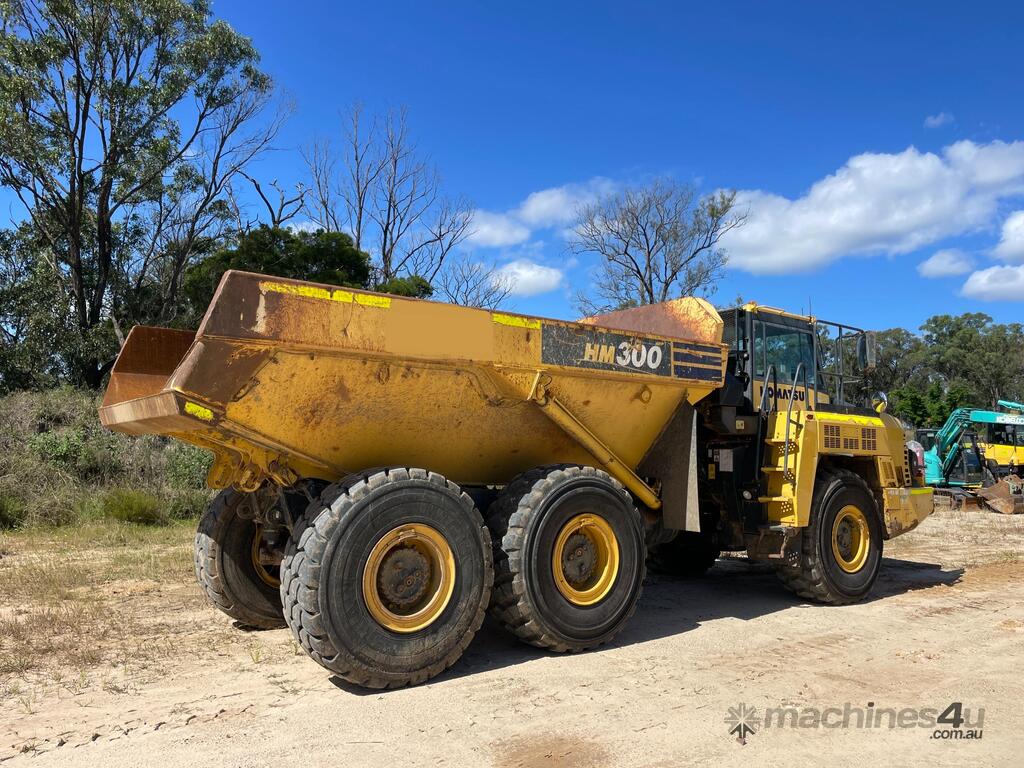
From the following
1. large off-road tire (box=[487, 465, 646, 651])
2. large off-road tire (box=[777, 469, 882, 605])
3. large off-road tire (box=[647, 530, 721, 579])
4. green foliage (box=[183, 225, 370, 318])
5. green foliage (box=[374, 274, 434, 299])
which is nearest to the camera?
large off-road tire (box=[487, 465, 646, 651])

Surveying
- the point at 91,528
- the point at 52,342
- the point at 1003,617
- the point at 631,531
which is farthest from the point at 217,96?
the point at 1003,617

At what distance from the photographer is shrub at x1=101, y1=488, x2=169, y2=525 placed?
39.8 ft

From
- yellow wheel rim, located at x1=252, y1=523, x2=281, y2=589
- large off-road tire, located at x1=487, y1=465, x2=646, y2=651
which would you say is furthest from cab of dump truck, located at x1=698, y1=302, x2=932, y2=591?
yellow wheel rim, located at x1=252, y1=523, x2=281, y2=589

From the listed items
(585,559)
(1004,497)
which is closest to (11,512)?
(585,559)

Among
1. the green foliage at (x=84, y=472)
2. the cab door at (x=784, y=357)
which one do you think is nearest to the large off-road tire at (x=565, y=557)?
the cab door at (x=784, y=357)

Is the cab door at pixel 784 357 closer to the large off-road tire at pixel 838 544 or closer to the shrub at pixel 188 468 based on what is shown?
the large off-road tire at pixel 838 544

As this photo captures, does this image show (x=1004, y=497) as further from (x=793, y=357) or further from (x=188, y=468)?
(x=188, y=468)

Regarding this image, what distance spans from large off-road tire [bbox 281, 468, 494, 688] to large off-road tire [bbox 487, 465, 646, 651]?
0.28 meters

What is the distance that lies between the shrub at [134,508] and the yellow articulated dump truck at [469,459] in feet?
23.4

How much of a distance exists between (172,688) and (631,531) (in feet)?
10.9

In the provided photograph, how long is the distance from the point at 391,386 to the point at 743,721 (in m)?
2.88

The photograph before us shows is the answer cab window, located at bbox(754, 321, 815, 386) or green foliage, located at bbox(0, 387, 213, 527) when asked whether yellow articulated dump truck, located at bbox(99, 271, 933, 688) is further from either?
green foliage, located at bbox(0, 387, 213, 527)

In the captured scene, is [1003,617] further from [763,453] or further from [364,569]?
[364,569]

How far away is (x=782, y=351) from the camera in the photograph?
7.79 meters
